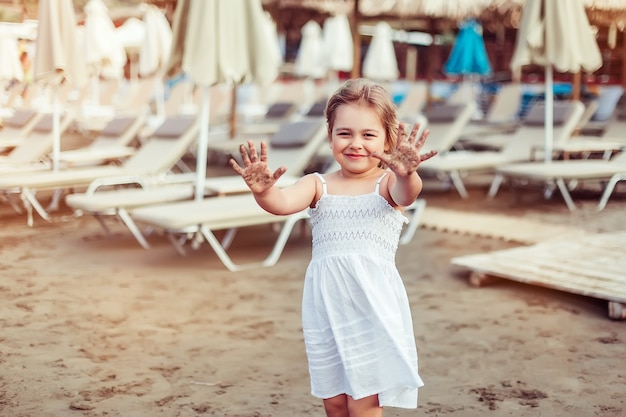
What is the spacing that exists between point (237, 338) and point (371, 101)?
223cm

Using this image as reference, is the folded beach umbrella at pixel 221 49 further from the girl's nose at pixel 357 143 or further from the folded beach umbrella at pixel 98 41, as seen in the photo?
the folded beach umbrella at pixel 98 41

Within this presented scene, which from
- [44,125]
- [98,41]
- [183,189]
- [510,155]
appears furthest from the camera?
[98,41]

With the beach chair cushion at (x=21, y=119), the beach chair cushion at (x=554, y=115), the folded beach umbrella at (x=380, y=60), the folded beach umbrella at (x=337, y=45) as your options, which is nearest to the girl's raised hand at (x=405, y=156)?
the beach chair cushion at (x=554, y=115)

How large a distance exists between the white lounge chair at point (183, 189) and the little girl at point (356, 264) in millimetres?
4193

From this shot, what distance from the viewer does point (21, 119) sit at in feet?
34.8

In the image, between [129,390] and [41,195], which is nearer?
[129,390]

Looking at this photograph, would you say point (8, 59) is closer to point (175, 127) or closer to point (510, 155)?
point (175, 127)

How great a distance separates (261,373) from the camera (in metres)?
3.74

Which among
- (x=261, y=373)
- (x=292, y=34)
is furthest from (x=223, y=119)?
(x=261, y=373)

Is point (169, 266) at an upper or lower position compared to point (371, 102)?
lower

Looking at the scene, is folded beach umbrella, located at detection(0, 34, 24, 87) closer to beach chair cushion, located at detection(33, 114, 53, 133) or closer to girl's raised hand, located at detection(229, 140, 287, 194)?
beach chair cushion, located at detection(33, 114, 53, 133)

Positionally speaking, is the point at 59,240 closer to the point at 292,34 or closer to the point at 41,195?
the point at 41,195

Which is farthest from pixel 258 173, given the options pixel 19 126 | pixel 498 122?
pixel 498 122

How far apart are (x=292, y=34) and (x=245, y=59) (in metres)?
12.7
